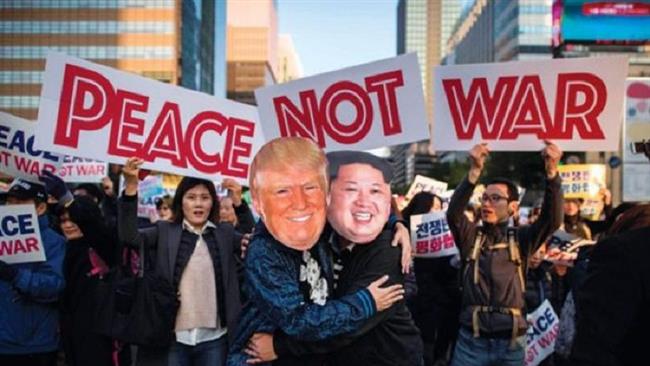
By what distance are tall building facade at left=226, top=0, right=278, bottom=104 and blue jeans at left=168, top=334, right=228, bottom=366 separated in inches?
6353

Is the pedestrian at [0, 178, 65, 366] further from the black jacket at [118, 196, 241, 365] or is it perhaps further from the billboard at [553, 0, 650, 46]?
the billboard at [553, 0, 650, 46]

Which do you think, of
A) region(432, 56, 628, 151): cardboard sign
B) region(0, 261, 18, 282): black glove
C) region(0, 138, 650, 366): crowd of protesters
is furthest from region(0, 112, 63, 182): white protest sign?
region(432, 56, 628, 151): cardboard sign

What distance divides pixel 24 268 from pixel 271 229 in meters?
3.28

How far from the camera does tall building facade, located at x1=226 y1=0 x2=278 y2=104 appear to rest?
168875mm

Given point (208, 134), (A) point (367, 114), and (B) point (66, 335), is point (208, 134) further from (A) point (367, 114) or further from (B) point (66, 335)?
(B) point (66, 335)

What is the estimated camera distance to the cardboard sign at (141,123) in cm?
500

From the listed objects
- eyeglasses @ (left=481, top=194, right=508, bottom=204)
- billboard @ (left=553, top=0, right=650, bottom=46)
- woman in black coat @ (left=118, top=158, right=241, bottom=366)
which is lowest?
woman in black coat @ (left=118, top=158, right=241, bottom=366)

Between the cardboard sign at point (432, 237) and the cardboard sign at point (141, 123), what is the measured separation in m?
2.36

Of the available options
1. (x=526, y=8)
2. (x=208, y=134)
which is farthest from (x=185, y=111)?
(x=526, y=8)

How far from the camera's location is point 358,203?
3.05m

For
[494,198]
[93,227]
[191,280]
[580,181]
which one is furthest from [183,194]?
[580,181]

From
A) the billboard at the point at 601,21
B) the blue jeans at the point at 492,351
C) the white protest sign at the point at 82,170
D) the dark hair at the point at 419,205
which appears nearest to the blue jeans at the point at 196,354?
the blue jeans at the point at 492,351

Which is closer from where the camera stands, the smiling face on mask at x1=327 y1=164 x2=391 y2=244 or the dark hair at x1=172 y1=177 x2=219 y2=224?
the smiling face on mask at x1=327 y1=164 x2=391 y2=244

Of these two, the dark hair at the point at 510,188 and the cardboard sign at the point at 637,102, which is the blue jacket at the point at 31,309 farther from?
the cardboard sign at the point at 637,102
